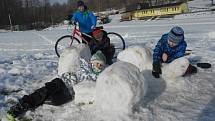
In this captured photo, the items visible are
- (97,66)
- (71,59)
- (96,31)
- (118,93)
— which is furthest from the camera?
(96,31)

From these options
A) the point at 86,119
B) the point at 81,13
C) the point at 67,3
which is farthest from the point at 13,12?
the point at 86,119

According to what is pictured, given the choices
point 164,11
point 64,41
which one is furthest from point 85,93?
point 164,11

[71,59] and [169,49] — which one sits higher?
[169,49]

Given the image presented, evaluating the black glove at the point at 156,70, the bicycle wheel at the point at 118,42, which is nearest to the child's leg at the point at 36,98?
the black glove at the point at 156,70

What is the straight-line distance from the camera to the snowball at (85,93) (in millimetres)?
5738

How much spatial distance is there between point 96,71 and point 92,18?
175 inches

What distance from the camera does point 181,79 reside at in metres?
6.92

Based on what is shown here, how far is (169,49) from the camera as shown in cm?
741

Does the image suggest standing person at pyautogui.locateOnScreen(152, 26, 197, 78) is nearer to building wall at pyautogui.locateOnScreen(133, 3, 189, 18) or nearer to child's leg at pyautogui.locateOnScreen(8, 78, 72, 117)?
child's leg at pyautogui.locateOnScreen(8, 78, 72, 117)

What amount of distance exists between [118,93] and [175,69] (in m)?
2.06

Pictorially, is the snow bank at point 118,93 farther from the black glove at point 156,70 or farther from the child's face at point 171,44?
the child's face at point 171,44

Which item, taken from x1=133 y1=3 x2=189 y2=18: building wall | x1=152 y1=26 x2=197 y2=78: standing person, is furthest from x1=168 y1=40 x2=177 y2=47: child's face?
x1=133 y1=3 x2=189 y2=18: building wall

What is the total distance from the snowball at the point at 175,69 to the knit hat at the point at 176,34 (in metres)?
0.39

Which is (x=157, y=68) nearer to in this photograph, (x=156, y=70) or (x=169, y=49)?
(x=156, y=70)
